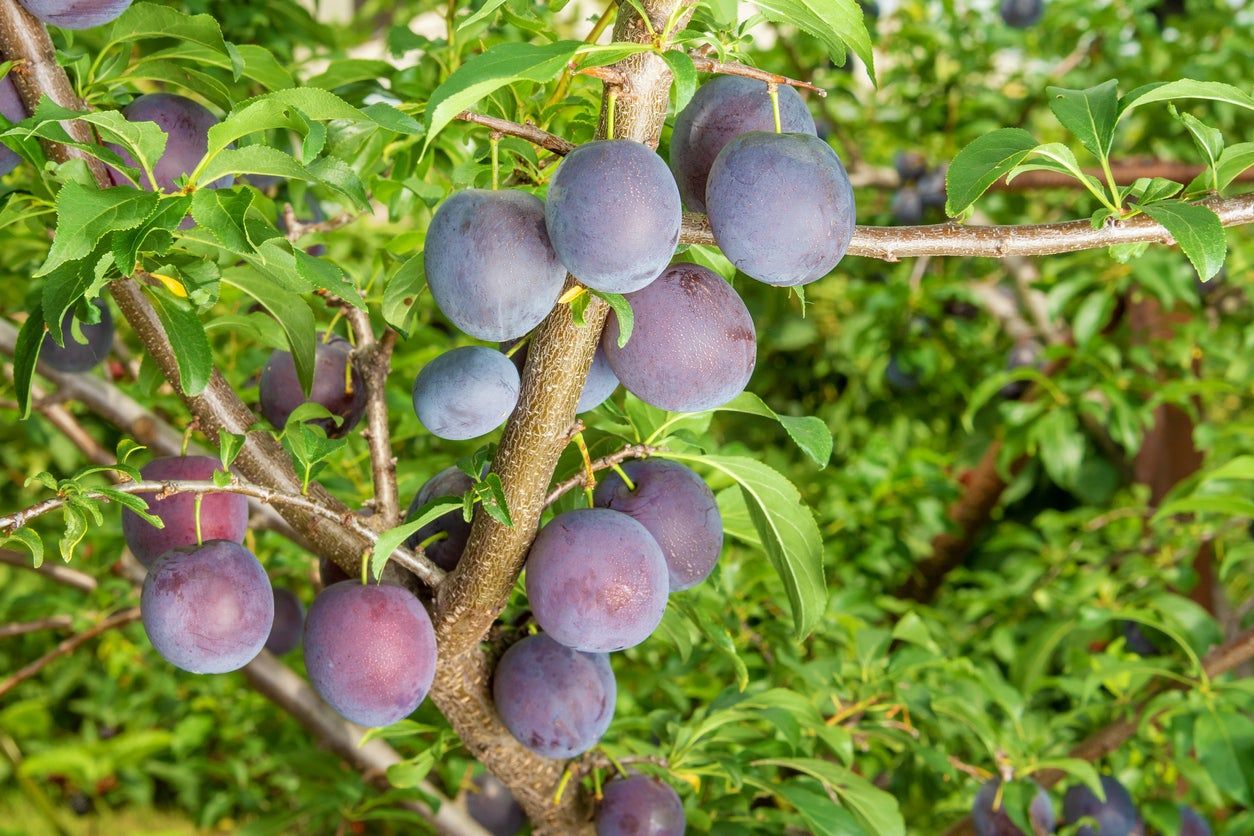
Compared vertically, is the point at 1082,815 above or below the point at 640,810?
below

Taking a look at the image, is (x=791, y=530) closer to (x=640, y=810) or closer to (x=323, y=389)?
(x=640, y=810)

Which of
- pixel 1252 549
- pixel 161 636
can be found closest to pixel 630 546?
pixel 161 636

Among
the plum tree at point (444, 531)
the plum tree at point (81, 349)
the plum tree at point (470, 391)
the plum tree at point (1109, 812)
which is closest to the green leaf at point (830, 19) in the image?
the plum tree at point (470, 391)

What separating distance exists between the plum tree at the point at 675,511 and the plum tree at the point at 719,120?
8.4 inches

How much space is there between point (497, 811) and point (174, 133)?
861 millimetres

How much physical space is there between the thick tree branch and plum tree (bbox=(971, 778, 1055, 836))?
75 centimetres

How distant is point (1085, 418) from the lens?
7.87 ft

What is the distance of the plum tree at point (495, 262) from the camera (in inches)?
23.4

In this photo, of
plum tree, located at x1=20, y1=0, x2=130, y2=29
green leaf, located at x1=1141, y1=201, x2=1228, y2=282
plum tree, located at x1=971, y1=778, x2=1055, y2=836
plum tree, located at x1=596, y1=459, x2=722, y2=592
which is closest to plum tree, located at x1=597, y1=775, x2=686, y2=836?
plum tree, located at x1=596, y1=459, x2=722, y2=592

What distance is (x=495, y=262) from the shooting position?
59cm

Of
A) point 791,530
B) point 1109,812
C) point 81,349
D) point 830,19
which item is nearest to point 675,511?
point 791,530

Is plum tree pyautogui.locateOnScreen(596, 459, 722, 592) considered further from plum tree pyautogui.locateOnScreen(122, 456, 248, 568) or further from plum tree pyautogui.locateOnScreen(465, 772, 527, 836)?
plum tree pyautogui.locateOnScreen(465, 772, 527, 836)

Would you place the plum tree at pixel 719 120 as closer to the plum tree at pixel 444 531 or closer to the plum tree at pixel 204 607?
the plum tree at pixel 444 531

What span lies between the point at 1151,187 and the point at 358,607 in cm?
60
